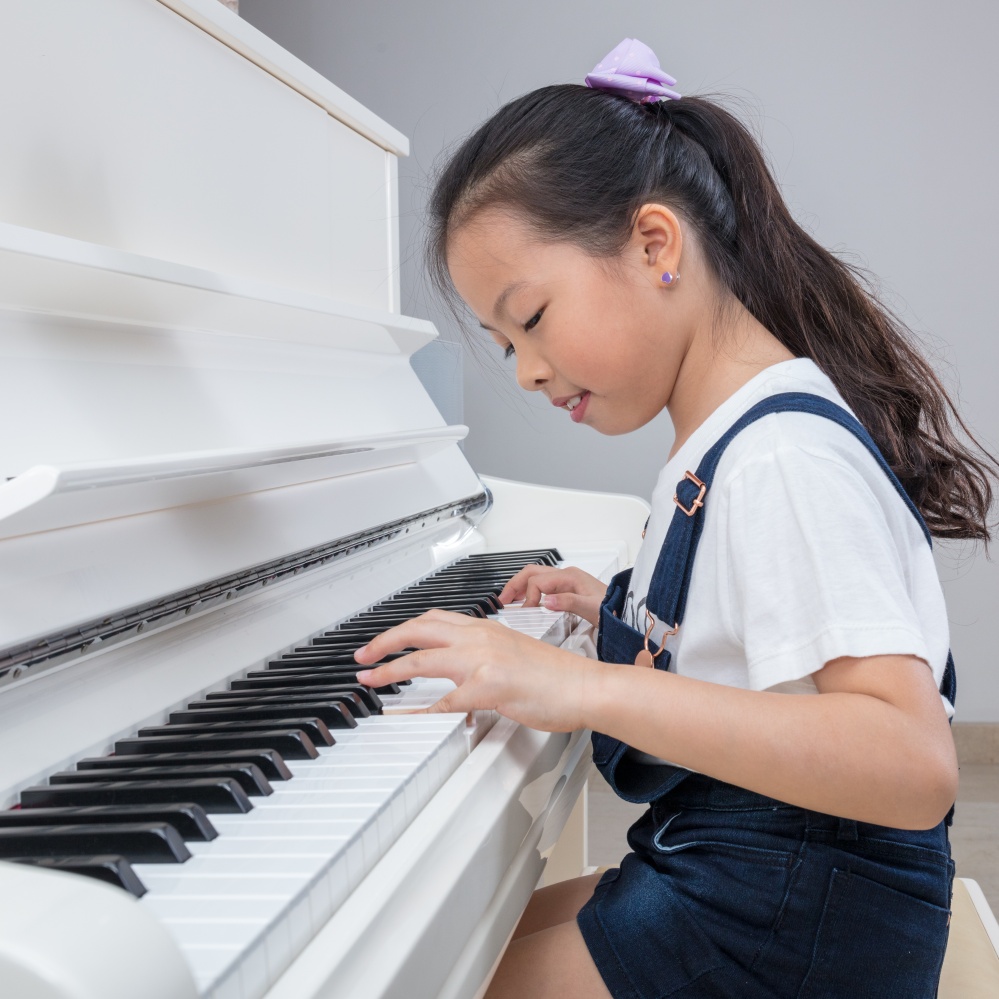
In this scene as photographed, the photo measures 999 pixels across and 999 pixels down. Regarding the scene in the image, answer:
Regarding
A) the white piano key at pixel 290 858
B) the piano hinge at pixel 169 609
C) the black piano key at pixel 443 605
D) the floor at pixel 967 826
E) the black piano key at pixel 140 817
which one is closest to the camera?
the white piano key at pixel 290 858

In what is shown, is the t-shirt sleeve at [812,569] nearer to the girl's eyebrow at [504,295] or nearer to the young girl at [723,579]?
the young girl at [723,579]

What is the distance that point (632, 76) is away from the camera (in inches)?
41.3

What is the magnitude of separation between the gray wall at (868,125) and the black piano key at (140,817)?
233 centimetres

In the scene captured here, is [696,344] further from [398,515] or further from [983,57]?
[983,57]

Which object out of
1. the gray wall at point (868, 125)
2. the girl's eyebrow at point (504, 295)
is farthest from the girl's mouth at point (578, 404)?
the gray wall at point (868, 125)

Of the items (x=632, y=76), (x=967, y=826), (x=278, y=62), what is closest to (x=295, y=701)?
(x=632, y=76)

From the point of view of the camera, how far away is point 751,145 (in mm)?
1047

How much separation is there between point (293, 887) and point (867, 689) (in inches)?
16.3

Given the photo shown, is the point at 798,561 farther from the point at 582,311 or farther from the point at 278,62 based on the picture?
the point at 278,62

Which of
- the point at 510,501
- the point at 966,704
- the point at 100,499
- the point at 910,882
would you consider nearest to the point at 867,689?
the point at 910,882

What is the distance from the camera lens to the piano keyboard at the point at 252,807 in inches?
17.9

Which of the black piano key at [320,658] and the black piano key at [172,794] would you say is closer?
the black piano key at [172,794]

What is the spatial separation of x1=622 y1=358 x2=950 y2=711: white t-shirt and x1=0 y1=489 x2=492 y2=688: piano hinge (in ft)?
1.28

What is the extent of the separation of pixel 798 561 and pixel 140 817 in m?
0.47
